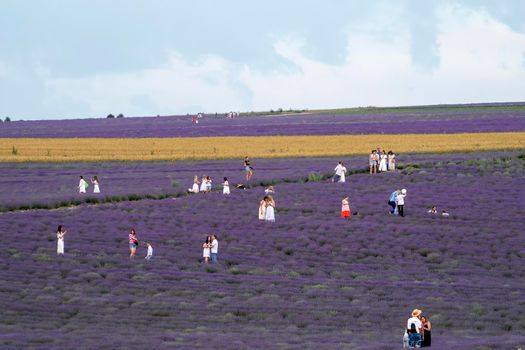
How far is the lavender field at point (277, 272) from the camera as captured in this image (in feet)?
94.3

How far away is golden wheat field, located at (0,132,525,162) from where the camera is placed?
7675 centimetres

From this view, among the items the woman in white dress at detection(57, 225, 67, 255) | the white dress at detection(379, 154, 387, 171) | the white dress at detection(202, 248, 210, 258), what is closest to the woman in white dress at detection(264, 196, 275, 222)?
the white dress at detection(202, 248, 210, 258)

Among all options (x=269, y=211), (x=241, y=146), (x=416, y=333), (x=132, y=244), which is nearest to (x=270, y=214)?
(x=269, y=211)

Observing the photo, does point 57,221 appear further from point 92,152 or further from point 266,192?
point 92,152

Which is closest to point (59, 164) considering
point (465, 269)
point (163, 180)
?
point (163, 180)

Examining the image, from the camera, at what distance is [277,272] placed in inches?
1449

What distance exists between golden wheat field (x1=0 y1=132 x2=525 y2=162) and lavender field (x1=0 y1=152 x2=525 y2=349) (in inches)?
839

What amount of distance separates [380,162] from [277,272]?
25.4 m

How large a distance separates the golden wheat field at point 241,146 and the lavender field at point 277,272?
21.3 metres

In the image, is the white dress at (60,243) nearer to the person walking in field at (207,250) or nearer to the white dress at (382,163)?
the person walking in field at (207,250)

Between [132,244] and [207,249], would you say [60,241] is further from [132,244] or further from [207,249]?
[207,249]

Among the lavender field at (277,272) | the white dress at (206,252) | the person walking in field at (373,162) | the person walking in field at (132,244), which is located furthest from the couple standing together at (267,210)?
the person walking in field at (373,162)

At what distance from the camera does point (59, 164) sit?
2923 inches

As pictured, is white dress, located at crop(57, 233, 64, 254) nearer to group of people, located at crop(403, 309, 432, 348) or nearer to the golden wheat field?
group of people, located at crop(403, 309, 432, 348)
